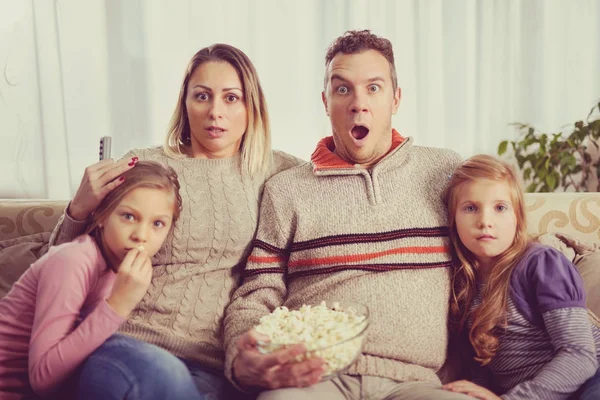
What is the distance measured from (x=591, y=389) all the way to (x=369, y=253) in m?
0.60

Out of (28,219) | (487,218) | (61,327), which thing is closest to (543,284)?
(487,218)


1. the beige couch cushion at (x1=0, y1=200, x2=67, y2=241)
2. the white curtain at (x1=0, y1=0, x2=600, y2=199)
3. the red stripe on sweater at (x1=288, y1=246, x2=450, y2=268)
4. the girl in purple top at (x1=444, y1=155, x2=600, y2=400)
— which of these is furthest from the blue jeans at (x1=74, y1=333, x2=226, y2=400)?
the white curtain at (x1=0, y1=0, x2=600, y2=199)

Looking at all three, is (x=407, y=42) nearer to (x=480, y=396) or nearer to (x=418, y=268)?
(x=418, y=268)

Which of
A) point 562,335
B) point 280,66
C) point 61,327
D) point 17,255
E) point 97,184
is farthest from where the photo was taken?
point 280,66

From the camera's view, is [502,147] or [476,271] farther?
[502,147]

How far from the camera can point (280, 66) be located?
3.10 m

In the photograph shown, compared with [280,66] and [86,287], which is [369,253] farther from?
[280,66]

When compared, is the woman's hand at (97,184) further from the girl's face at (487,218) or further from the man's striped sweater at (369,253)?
the girl's face at (487,218)

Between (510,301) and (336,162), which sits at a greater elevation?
(336,162)

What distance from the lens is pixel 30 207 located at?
2215 millimetres

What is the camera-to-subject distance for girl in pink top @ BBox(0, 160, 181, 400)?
1.31 meters

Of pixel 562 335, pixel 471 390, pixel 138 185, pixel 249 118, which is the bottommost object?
pixel 471 390

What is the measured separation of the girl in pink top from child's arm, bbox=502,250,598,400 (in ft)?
2.98

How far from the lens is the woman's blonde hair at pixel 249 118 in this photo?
1769mm
